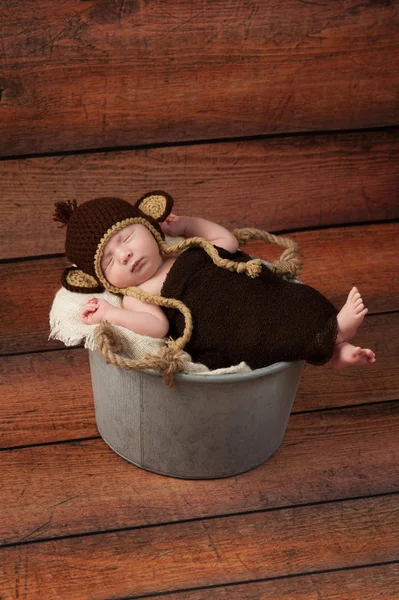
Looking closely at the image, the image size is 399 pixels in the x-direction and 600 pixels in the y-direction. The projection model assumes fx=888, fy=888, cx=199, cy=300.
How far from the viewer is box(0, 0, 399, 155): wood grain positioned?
5.19ft

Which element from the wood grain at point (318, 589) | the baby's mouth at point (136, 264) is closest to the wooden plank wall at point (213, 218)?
the wood grain at point (318, 589)

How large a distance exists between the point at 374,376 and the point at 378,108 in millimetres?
613

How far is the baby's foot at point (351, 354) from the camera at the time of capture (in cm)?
118

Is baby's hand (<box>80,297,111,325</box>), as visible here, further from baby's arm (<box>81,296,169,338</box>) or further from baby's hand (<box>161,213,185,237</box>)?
baby's hand (<box>161,213,185,237</box>)

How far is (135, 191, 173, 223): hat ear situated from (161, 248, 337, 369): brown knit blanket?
70mm

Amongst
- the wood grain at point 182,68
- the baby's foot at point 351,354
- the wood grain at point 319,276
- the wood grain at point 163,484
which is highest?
the wood grain at point 182,68

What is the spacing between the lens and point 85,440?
1301mm

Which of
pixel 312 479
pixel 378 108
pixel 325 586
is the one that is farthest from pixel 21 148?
pixel 325 586

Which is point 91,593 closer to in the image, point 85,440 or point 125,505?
point 125,505

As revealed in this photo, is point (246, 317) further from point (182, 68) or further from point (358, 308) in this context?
point (182, 68)

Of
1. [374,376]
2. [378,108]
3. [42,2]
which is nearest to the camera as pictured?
[374,376]

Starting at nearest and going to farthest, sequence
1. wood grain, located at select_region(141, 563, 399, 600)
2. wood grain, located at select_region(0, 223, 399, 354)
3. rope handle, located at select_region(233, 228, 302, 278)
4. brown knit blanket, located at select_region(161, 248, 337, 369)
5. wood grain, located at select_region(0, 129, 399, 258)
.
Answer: wood grain, located at select_region(141, 563, 399, 600), brown knit blanket, located at select_region(161, 248, 337, 369), rope handle, located at select_region(233, 228, 302, 278), wood grain, located at select_region(0, 223, 399, 354), wood grain, located at select_region(0, 129, 399, 258)

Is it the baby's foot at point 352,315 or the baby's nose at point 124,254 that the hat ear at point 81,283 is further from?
the baby's foot at point 352,315

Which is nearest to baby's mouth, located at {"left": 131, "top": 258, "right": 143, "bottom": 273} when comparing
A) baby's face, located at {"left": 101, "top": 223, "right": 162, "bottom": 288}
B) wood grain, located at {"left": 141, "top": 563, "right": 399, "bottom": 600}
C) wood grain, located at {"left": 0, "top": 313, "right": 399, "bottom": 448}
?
baby's face, located at {"left": 101, "top": 223, "right": 162, "bottom": 288}
